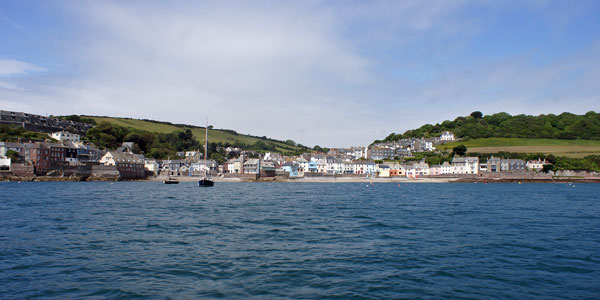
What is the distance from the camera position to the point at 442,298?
8.85 metres

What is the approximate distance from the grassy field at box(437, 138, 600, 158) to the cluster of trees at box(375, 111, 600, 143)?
630 cm

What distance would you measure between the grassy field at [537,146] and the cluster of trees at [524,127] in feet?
20.7

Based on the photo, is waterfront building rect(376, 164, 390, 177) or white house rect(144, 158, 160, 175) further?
waterfront building rect(376, 164, 390, 177)

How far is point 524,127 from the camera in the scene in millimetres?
144750

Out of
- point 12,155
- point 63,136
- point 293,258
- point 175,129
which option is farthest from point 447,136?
point 293,258

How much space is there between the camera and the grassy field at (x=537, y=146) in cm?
11125

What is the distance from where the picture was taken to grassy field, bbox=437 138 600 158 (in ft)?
365

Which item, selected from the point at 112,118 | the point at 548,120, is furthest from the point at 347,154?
the point at 112,118

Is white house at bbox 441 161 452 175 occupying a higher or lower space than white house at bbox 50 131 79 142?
lower

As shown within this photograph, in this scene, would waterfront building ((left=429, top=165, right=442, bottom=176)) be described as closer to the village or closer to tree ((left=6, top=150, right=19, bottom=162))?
the village

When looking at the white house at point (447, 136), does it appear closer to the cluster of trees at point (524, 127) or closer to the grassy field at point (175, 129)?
the cluster of trees at point (524, 127)

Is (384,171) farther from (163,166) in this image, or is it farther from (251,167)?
(163,166)

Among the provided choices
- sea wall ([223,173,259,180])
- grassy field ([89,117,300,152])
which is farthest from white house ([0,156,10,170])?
grassy field ([89,117,300,152])

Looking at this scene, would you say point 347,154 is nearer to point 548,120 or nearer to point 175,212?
point 548,120
